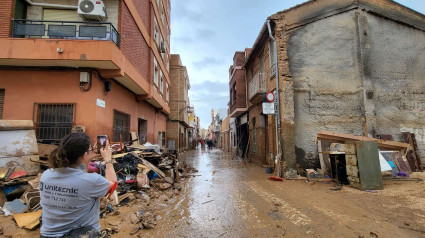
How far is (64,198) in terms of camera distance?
5.23 ft

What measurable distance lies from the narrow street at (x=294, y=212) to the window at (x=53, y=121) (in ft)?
14.2

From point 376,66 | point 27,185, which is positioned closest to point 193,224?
point 27,185

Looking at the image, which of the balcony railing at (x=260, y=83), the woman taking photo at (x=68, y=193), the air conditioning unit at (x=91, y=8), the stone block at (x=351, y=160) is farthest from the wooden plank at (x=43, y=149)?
the stone block at (x=351, y=160)

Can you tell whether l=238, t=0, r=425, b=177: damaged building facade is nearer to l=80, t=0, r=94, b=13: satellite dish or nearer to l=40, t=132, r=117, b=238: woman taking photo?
l=80, t=0, r=94, b=13: satellite dish

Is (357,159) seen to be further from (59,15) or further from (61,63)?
(59,15)

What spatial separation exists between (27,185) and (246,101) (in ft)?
44.0

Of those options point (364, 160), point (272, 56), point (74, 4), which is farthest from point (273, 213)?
point (74, 4)

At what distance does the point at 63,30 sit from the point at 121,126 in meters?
4.10

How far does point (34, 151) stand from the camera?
18.9ft

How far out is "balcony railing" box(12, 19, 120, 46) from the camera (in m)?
6.74

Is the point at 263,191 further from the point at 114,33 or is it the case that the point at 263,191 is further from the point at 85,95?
the point at 114,33

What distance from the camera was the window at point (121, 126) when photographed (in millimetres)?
8664

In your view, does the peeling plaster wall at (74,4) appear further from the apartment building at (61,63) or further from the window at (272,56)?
the window at (272,56)

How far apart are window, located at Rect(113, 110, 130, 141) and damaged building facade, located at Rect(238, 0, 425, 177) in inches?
269
